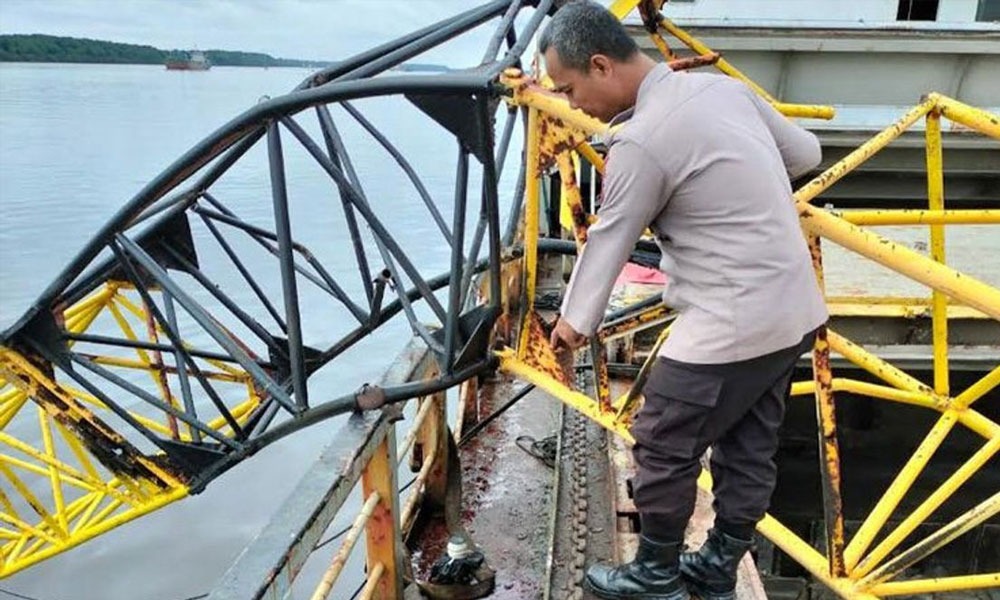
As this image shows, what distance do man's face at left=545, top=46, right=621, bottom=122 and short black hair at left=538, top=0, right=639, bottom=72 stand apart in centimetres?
2

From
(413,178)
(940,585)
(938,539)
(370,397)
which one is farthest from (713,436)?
(413,178)

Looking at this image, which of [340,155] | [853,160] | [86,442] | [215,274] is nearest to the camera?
[853,160]

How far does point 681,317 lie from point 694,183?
0.43 m

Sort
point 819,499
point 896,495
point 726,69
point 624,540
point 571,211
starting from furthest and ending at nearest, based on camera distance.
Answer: point 819,499
point 726,69
point 624,540
point 571,211
point 896,495

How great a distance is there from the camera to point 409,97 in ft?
9.29

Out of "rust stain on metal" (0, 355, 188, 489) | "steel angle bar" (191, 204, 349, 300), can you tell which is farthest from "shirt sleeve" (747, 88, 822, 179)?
"rust stain on metal" (0, 355, 188, 489)

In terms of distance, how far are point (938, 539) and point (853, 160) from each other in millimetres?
1258

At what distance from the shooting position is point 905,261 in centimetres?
207

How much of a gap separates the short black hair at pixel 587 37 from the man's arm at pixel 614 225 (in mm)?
290

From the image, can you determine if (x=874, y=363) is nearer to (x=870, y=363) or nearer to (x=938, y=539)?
(x=870, y=363)

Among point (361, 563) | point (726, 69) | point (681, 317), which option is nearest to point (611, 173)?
point (681, 317)

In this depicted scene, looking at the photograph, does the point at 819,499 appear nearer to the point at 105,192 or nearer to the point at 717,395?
the point at 717,395

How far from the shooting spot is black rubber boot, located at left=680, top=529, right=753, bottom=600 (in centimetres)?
268

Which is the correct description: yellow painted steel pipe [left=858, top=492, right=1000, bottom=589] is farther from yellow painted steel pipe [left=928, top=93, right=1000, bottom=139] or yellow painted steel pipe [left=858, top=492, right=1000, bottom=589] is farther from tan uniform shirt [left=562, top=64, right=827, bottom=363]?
yellow painted steel pipe [left=928, top=93, right=1000, bottom=139]
